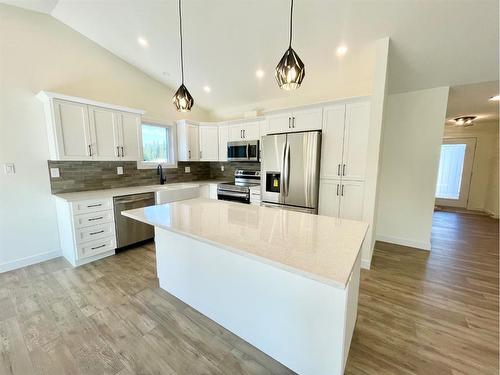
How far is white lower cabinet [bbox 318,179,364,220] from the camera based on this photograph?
9.48 feet

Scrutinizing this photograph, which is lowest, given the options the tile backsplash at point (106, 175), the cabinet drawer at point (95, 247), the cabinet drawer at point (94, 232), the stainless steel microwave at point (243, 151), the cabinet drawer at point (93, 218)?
the cabinet drawer at point (95, 247)

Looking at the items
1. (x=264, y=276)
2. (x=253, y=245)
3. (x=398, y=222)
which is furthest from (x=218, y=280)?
(x=398, y=222)

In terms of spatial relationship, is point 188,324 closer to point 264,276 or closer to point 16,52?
point 264,276

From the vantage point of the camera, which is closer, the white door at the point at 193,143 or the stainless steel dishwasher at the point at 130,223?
the stainless steel dishwasher at the point at 130,223

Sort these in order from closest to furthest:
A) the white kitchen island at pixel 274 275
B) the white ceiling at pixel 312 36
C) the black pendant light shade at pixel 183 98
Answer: the white kitchen island at pixel 274 275, the black pendant light shade at pixel 183 98, the white ceiling at pixel 312 36

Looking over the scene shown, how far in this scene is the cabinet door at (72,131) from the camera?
2.70 metres

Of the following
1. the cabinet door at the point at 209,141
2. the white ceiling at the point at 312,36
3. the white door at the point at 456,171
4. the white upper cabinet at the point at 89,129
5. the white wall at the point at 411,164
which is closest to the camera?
the white ceiling at the point at 312,36

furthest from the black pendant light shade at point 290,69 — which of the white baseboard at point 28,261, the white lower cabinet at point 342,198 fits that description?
the white baseboard at point 28,261

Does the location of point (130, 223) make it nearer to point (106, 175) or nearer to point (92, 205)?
point (92, 205)

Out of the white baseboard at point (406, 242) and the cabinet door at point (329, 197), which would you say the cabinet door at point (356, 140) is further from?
the white baseboard at point (406, 242)

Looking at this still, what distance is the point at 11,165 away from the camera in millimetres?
2639

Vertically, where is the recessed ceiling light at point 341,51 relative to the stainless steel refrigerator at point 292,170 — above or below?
above

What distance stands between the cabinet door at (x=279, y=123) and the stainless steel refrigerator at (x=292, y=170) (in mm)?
168

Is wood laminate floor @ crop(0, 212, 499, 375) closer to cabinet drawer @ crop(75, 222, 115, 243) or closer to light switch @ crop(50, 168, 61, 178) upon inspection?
cabinet drawer @ crop(75, 222, 115, 243)
